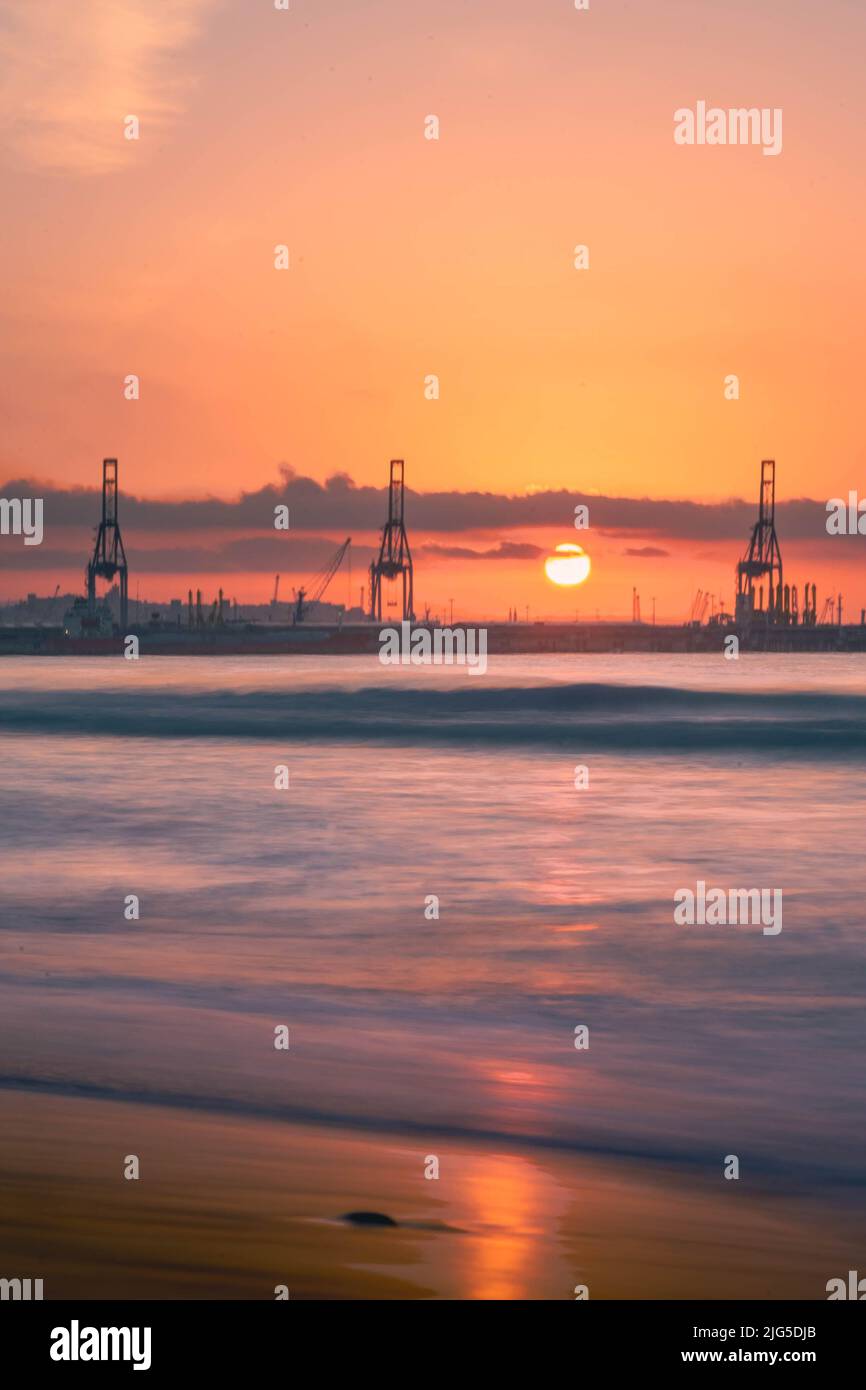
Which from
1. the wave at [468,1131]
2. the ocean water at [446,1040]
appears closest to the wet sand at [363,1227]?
the ocean water at [446,1040]

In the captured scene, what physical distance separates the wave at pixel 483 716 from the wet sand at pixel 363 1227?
3359cm

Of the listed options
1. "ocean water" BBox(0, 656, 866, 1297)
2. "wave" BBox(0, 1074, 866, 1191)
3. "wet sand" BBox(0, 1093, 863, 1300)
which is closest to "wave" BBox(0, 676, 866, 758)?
"ocean water" BBox(0, 656, 866, 1297)

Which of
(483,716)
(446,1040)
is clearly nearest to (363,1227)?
(446,1040)

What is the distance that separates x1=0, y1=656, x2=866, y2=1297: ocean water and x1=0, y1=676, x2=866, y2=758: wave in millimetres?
20727

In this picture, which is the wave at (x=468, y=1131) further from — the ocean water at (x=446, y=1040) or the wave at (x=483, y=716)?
the wave at (x=483, y=716)

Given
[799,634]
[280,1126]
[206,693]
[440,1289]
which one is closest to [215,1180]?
[280,1126]

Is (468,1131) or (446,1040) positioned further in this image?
(446,1040)

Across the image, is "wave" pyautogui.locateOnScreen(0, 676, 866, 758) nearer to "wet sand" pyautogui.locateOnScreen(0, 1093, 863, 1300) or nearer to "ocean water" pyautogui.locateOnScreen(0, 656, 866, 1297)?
"ocean water" pyautogui.locateOnScreen(0, 656, 866, 1297)

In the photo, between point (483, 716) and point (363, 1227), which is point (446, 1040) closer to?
point (363, 1227)

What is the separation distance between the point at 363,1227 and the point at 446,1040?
311 cm

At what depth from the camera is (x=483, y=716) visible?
5606 centimetres

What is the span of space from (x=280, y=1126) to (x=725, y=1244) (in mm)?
2154

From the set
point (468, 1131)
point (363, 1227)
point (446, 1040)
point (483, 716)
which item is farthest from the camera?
Result: point (483, 716)

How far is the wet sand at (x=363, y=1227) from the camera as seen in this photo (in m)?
4.64
